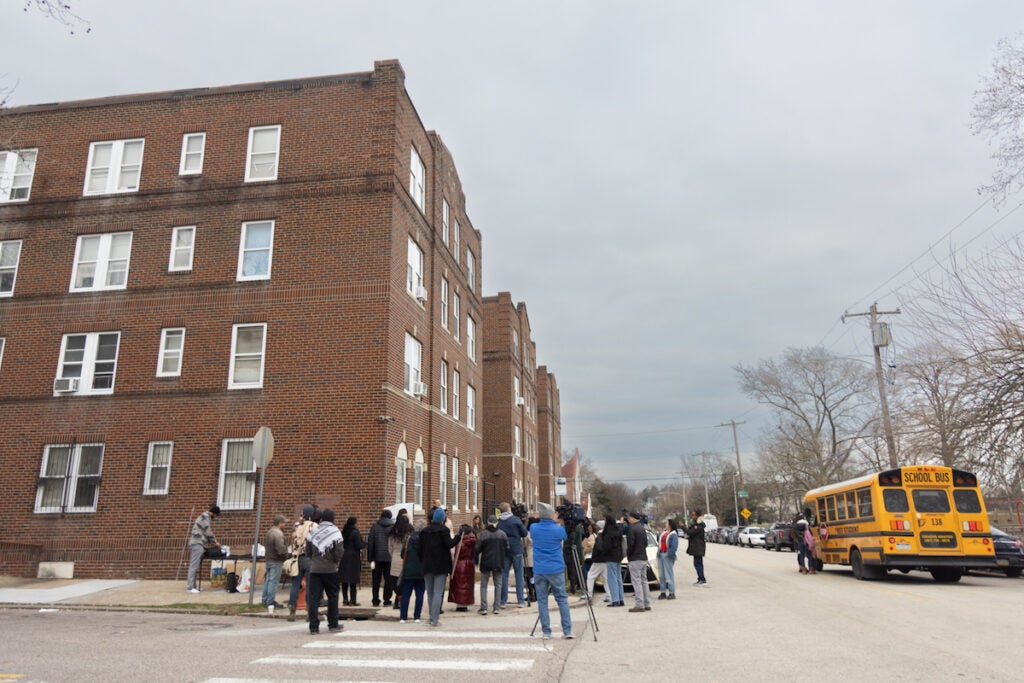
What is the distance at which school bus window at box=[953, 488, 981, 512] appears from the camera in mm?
16906

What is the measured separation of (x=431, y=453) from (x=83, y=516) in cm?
900

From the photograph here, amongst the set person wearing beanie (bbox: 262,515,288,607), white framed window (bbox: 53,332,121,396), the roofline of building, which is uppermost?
the roofline of building

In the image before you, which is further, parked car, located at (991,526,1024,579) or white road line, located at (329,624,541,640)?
parked car, located at (991,526,1024,579)

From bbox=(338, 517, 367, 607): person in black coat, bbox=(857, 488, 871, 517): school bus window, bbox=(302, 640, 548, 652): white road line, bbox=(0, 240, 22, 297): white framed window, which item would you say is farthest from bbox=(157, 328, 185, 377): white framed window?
bbox=(857, 488, 871, 517): school bus window

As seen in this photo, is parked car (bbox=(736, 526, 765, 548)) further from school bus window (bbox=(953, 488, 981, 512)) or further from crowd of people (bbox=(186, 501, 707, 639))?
crowd of people (bbox=(186, 501, 707, 639))

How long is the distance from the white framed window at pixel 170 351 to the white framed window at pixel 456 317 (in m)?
9.42

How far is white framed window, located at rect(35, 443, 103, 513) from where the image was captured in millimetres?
17656

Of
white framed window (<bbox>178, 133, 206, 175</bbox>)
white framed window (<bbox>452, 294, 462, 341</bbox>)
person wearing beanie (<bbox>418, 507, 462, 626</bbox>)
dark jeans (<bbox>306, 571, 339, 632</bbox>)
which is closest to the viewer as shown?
dark jeans (<bbox>306, 571, 339, 632</bbox>)

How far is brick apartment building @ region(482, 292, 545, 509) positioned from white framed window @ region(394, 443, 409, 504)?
16364 millimetres

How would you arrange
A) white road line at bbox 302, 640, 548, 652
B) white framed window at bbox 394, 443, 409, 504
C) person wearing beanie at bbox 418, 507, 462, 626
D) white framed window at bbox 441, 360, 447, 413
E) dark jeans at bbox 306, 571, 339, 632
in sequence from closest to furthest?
white road line at bbox 302, 640, 548, 652 → dark jeans at bbox 306, 571, 339, 632 → person wearing beanie at bbox 418, 507, 462, 626 → white framed window at bbox 394, 443, 409, 504 → white framed window at bbox 441, 360, 447, 413

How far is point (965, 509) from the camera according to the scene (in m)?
16.9

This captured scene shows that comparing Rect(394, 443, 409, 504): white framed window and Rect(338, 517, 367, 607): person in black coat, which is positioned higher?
Rect(394, 443, 409, 504): white framed window

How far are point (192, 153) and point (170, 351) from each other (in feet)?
19.2

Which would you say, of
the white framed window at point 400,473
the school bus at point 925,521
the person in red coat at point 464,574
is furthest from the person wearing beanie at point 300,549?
the school bus at point 925,521
